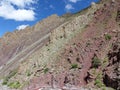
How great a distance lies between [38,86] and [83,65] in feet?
23.1

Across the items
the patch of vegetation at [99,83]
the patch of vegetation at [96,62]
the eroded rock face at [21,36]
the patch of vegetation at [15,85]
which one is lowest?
the patch of vegetation at [99,83]

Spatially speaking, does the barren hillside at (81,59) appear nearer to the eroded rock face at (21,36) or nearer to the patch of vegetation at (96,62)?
the patch of vegetation at (96,62)

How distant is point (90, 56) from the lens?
39.1 m

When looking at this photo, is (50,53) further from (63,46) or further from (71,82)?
(71,82)

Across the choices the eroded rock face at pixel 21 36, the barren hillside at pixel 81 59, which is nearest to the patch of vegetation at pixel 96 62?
the barren hillside at pixel 81 59

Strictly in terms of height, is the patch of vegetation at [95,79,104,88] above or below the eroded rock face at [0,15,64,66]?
below

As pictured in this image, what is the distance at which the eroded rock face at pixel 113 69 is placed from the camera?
30922mm

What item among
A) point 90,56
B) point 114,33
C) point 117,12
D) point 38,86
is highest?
point 117,12

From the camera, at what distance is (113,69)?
32.4 metres

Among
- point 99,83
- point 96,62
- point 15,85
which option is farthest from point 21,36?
point 99,83

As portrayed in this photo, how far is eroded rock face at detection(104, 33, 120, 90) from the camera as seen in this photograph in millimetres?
30922

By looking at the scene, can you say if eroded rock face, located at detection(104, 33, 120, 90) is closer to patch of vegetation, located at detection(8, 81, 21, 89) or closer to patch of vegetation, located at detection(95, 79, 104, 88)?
patch of vegetation, located at detection(95, 79, 104, 88)

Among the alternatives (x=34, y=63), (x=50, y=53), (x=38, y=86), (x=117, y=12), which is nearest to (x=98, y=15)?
(x=117, y=12)

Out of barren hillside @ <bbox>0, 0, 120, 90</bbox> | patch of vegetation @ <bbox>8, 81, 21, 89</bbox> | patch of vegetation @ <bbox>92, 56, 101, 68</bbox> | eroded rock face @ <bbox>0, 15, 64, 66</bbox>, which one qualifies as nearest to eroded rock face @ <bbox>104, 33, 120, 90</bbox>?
barren hillside @ <bbox>0, 0, 120, 90</bbox>
